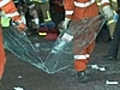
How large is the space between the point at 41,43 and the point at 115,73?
307cm

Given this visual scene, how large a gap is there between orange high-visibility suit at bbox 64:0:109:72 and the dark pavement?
33 cm

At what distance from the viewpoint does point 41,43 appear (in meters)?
11.0

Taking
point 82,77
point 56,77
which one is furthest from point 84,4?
point 56,77

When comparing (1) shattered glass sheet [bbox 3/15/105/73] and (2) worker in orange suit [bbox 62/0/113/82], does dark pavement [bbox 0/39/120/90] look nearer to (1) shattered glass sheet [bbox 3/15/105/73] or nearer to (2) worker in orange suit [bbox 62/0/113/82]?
(1) shattered glass sheet [bbox 3/15/105/73]

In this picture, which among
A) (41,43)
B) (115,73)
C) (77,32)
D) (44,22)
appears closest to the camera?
(77,32)

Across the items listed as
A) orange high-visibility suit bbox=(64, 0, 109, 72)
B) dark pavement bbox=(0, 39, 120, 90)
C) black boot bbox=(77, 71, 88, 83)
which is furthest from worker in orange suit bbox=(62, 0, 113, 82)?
dark pavement bbox=(0, 39, 120, 90)

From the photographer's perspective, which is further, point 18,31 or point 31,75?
point 31,75

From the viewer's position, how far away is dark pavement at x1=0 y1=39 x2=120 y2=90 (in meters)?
7.57

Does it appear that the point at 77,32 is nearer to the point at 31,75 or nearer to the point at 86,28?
the point at 86,28

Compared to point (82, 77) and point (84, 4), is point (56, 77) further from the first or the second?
point (84, 4)

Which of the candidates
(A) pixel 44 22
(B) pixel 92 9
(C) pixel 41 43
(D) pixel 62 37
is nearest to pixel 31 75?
(D) pixel 62 37

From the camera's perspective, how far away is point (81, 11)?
750 centimetres

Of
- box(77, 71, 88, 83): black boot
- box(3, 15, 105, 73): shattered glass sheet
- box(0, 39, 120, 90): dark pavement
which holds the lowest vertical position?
box(0, 39, 120, 90): dark pavement

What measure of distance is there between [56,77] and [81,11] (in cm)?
124
